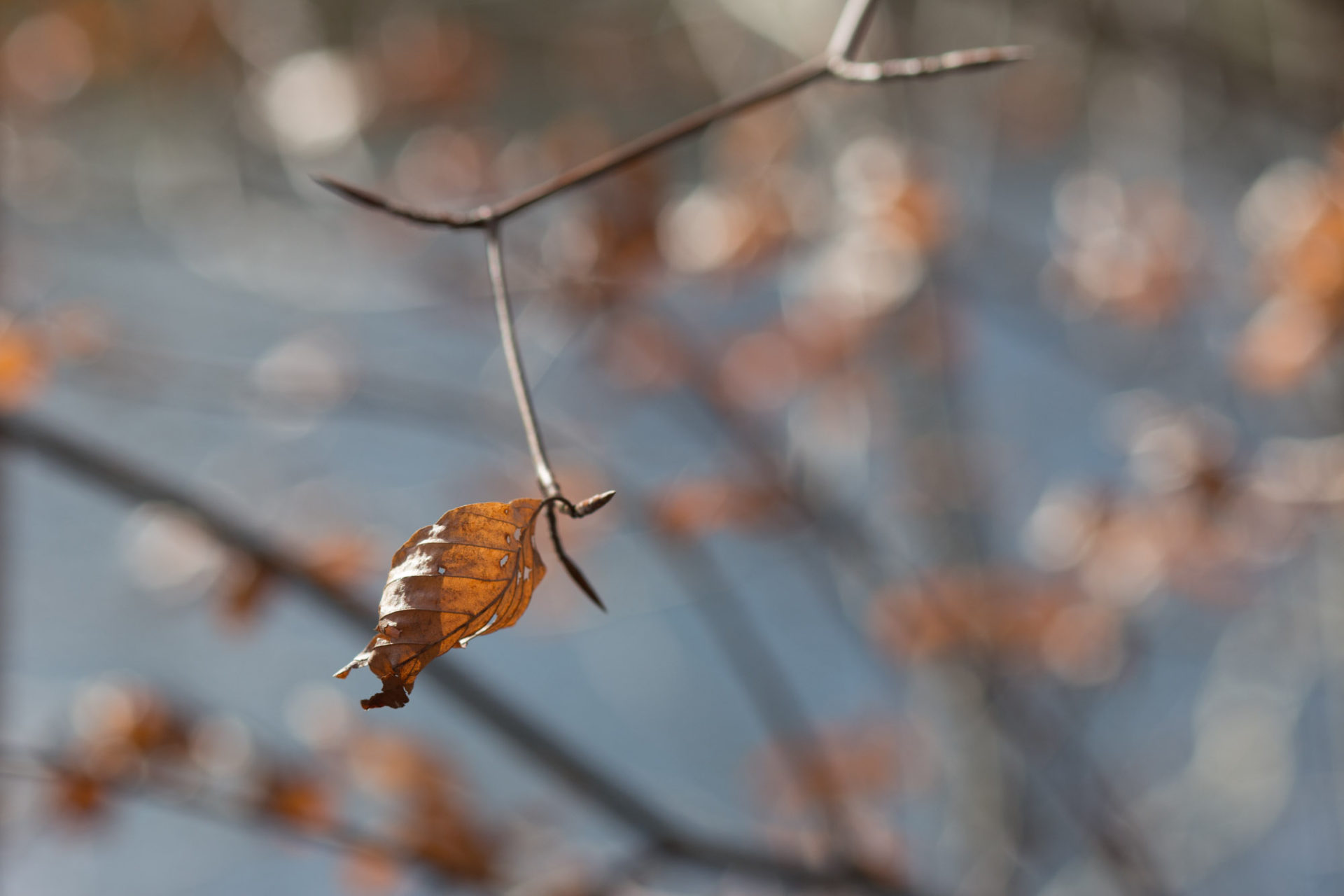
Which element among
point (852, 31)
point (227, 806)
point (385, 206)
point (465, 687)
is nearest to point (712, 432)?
point (227, 806)

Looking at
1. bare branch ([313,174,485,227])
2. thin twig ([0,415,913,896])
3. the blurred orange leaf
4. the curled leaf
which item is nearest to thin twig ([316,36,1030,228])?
bare branch ([313,174,485,227])

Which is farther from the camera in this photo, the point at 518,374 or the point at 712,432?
the point at 712,432

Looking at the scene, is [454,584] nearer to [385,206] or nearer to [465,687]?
[385,206]

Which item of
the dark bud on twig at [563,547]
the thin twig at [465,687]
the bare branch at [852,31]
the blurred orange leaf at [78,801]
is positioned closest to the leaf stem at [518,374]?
the dark bud on twig at [563,547]

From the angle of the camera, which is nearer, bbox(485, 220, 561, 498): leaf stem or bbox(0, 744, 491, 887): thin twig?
bbox(485, 220, 561, 498): leaf stem

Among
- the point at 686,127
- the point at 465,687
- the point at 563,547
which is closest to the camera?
the point at 563,547

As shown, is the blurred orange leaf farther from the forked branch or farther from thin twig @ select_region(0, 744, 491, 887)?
the forked branch

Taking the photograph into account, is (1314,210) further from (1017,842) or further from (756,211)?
(1017,842)
